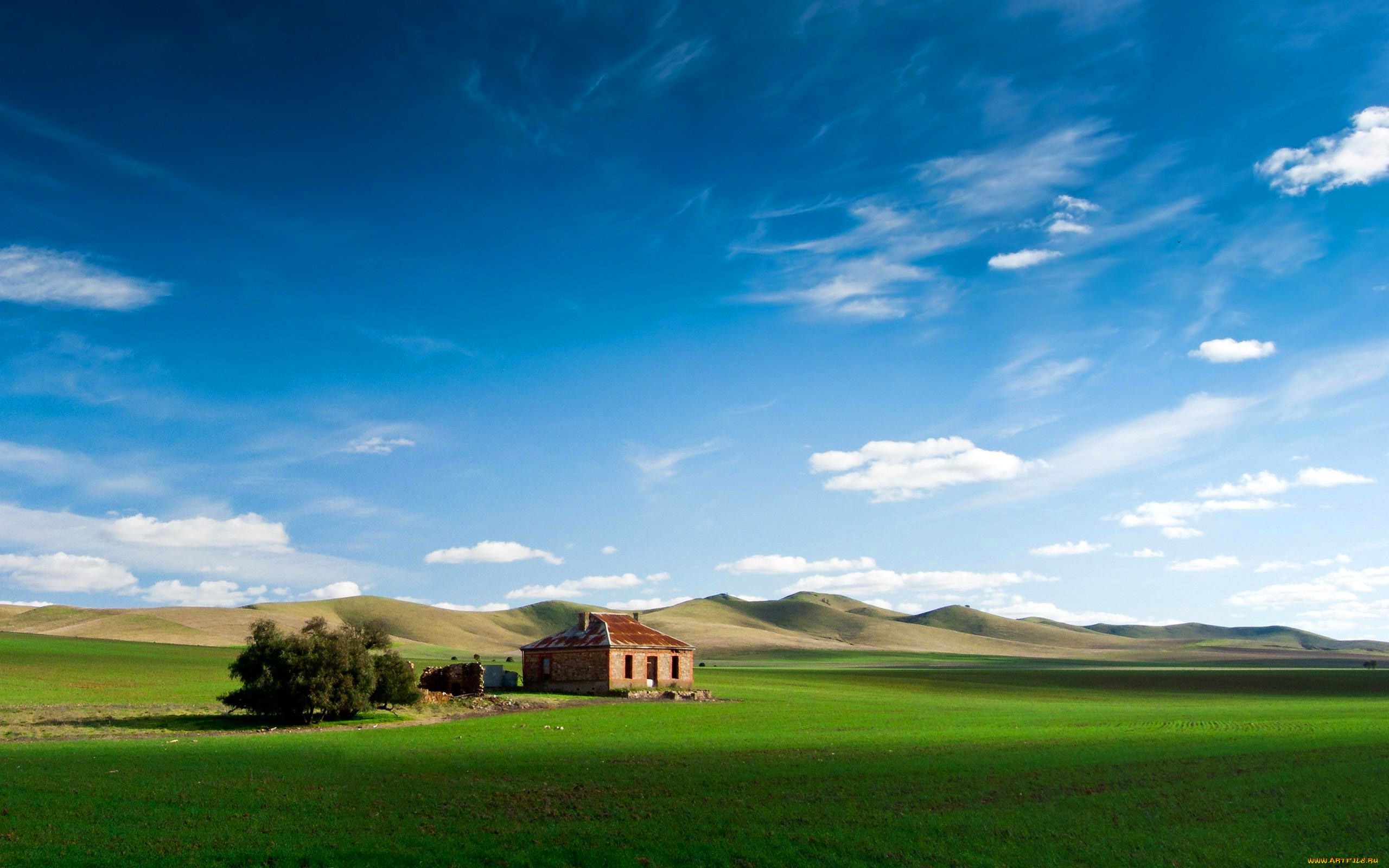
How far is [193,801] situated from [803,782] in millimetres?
12463

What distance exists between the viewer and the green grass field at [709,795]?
14.6 meters

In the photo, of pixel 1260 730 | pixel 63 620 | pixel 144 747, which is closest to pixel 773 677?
pixel 1260 730

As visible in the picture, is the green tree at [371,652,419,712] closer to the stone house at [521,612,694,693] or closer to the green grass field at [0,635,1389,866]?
the green grass field at [0,635,1389,866]

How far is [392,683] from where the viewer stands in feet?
128

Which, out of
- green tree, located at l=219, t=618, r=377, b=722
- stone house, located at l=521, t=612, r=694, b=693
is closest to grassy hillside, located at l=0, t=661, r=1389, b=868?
green tree, located at l=219, t=618, r=377, b=722

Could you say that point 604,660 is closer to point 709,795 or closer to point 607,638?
point 607,638

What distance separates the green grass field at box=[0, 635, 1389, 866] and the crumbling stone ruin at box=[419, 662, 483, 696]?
1373cm

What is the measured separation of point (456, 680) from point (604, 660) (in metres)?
10.1

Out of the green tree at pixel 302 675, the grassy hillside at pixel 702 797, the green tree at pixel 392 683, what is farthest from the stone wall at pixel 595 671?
the grassy hillside at pixel 702 797

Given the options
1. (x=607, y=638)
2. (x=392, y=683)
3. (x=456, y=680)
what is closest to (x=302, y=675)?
(x=392, y=683)

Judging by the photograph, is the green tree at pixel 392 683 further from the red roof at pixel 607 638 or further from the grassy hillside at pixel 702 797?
the red roof at pixel 607 638

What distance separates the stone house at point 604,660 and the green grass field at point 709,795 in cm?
1974

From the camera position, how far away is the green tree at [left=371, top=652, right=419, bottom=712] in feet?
128

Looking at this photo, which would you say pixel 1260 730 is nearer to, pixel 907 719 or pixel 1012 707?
pixel 907 719
